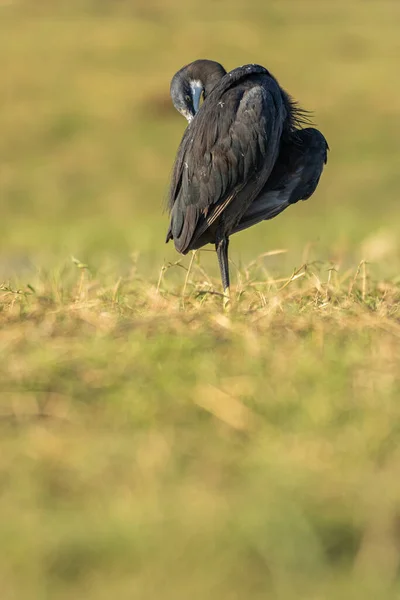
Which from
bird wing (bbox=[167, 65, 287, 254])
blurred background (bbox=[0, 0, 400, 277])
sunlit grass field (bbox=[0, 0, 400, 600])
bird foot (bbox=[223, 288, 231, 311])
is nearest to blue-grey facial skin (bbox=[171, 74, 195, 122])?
bird wing (bbox=[167, 65, 287, 254])

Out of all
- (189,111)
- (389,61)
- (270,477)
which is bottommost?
(270,477)

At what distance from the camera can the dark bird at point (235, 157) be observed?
4.95 meters

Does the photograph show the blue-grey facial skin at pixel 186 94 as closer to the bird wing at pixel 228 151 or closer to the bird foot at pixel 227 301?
the bird wing at pixel 228 151

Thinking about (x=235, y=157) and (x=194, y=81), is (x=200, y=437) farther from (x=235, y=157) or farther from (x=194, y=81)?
(x=194, y=81)

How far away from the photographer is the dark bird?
4949 mm

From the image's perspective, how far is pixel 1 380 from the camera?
322 cm

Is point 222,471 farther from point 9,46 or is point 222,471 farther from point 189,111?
point 9,46

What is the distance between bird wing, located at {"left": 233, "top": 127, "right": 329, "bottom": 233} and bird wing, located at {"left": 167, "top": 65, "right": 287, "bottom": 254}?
0.17 meters

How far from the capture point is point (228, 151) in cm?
497

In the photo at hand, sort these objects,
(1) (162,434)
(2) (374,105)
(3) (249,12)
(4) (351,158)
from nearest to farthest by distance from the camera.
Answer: (1) (162,434) < (4) (351,158) < (2) (374,105) < (3) (249,12)

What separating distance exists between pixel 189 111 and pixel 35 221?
854cm

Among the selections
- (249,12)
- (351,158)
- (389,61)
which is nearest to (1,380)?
(351,158)

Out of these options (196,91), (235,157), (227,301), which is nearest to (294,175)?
(235,157)

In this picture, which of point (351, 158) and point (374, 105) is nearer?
point (351, 158)
